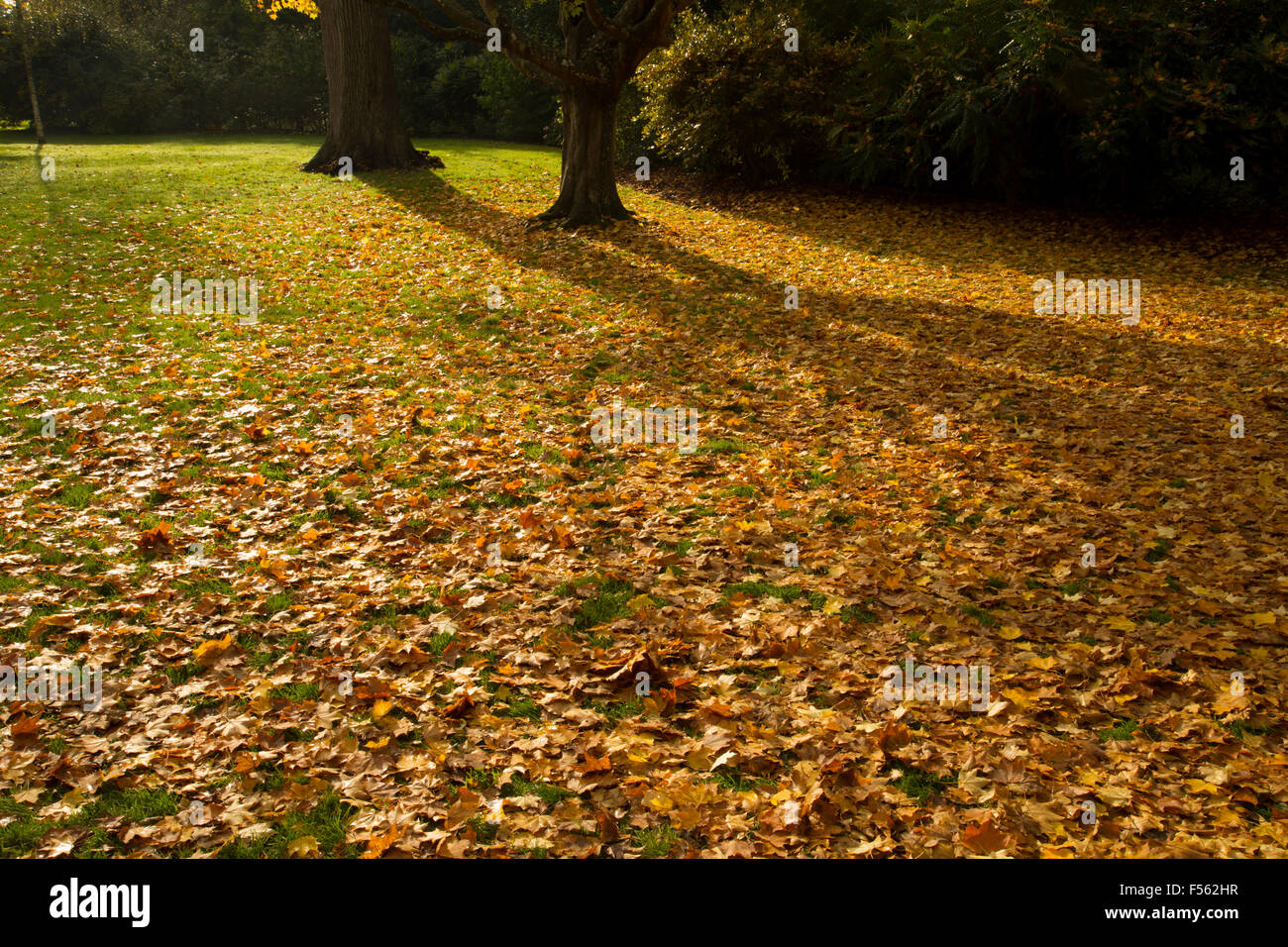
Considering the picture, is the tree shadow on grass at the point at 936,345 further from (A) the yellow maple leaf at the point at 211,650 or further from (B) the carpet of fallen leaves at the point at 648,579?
(A) the yellow maple leaf at the point at 211,650

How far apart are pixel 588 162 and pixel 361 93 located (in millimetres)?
8608

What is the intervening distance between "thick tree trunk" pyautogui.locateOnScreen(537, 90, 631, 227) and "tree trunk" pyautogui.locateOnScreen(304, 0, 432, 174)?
7847 millimetres

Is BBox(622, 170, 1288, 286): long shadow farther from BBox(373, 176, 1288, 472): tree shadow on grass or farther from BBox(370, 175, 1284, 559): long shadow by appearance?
BBox(370, 175, 1284, 559): long shadow

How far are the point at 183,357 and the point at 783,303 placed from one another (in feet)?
21.3

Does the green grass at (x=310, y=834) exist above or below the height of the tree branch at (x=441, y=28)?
below

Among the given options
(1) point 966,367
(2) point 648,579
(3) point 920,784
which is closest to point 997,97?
(1) point 966,367

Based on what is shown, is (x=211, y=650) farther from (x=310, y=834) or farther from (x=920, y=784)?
(x=920, y=784)

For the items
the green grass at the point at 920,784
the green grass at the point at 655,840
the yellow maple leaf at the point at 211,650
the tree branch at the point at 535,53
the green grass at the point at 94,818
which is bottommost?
the green grass at the point at 655,840

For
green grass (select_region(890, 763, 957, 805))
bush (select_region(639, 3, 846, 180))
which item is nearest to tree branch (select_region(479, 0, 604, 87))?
bush (select_region(639, 3, 846, 180))

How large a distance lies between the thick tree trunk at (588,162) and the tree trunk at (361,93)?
7.85m

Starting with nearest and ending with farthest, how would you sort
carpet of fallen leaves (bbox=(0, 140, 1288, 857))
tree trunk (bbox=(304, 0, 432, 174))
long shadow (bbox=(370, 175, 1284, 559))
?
1. carpet of fallen leaves (bbox=(0, 140, 1288, 857))
2. long shadow (bbox=(370, 175, 1284, 559))
3. tree trunk (bbox=(304, 0, 432, 174))

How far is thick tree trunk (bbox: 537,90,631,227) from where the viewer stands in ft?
43.5

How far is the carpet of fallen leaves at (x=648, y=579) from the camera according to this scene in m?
3.25

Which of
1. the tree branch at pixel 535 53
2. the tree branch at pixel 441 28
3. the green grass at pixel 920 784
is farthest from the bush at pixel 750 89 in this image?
the green grass at pixel 920 784
